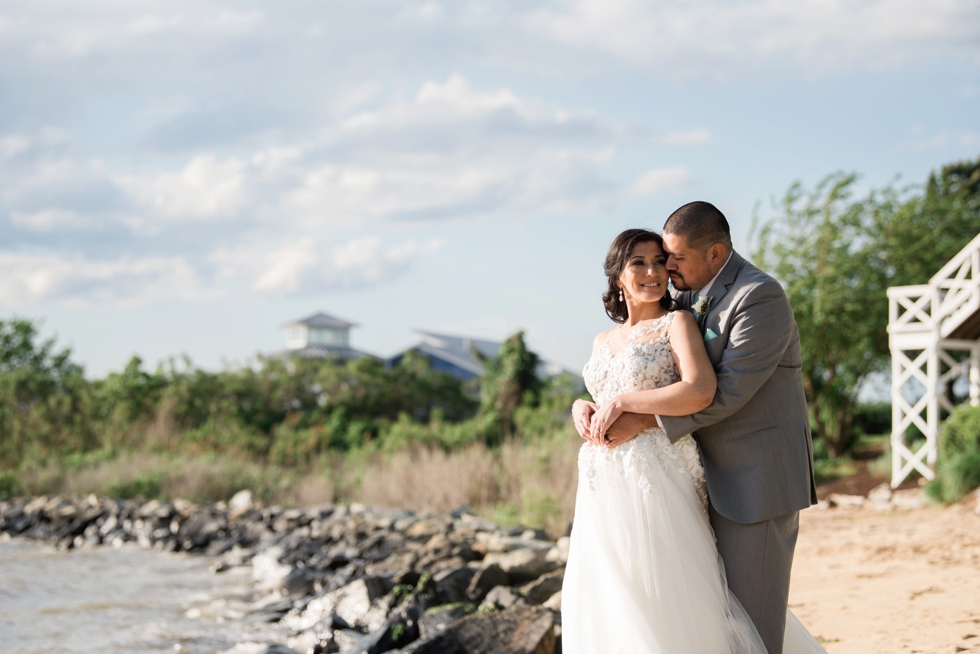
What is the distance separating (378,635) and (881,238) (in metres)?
19.9

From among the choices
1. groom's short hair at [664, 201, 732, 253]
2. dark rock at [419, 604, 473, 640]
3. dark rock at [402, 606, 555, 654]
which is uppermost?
groom's short hair at [664, 201, 732, 253]

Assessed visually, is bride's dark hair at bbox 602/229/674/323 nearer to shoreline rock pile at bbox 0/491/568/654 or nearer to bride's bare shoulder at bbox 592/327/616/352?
bride's bare shoulder at bbox 592/327/616/352

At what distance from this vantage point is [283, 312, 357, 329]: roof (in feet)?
153

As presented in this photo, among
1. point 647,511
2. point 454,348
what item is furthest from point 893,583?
point 454,348

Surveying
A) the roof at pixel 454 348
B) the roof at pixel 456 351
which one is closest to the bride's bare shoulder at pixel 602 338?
the roof at pixel 456 351

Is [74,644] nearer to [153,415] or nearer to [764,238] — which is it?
[153,415]

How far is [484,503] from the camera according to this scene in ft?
46.5

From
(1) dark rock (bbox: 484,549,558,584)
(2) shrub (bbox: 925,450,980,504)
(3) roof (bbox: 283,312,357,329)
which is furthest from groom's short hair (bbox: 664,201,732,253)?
(3) roof (bbox: 283,312,357,329)

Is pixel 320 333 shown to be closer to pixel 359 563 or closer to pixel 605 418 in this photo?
pixel 359 563

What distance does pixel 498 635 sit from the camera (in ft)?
19.5

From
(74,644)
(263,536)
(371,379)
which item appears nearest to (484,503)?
(263,536)

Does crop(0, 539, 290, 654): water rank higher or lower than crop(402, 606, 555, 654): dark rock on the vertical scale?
lower

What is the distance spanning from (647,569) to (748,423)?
2.52 feet

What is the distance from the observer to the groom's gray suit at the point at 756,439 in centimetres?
369
